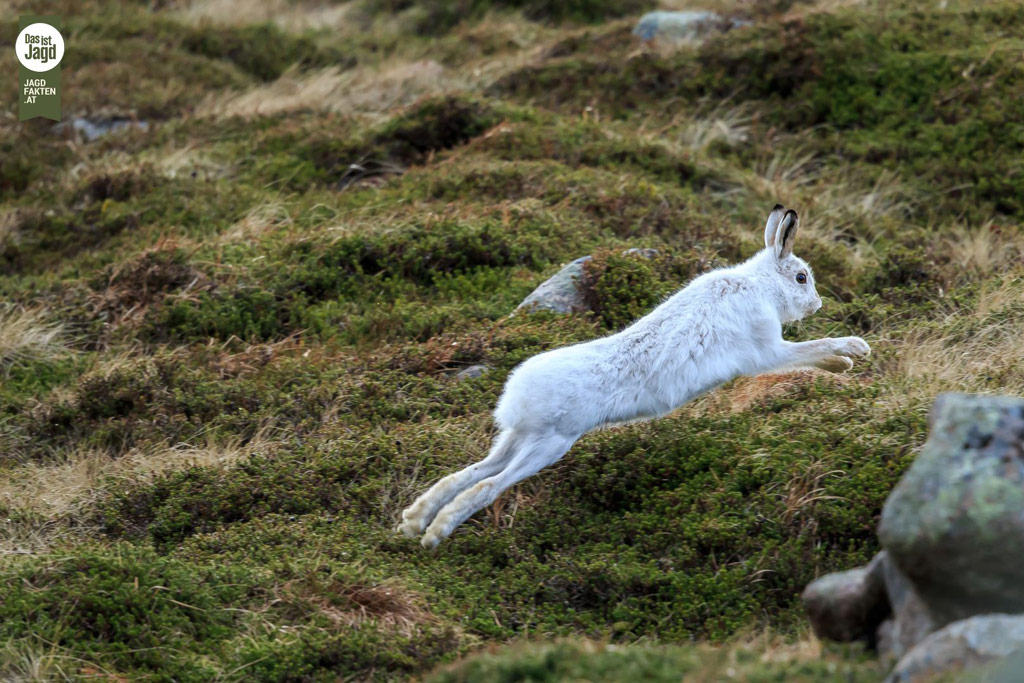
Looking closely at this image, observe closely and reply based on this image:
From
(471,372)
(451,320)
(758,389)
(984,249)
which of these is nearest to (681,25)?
(984,249)

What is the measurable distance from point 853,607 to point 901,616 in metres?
0.23

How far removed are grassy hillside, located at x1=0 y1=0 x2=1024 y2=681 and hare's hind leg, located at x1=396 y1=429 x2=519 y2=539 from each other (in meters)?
0.13

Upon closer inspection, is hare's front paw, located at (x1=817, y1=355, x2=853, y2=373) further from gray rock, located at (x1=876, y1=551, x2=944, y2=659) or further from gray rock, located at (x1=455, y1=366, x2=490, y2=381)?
gray rock, located at (x1=876, y1=551, x2=944, y2=659)

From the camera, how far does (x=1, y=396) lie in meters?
8.82

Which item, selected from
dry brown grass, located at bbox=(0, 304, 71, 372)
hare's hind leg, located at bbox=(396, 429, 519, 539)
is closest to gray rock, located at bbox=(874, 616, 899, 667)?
hare's hind leg, located at bbox=(396, 429, 519, 539)

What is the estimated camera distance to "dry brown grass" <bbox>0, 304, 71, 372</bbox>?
942 cm

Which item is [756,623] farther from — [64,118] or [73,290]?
[64,118]

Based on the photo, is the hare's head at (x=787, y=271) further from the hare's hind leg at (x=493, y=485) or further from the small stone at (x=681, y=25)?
the small stone at (x=681, y=25)

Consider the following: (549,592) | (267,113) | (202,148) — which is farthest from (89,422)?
Result: (267,113)

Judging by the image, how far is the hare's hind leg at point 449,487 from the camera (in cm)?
638

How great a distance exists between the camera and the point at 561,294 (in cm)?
920

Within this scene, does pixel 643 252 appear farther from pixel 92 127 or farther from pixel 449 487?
pixel 92 127

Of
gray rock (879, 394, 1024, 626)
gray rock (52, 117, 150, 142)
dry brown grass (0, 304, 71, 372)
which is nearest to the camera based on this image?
gray rock (879, 394, 1024, 626)

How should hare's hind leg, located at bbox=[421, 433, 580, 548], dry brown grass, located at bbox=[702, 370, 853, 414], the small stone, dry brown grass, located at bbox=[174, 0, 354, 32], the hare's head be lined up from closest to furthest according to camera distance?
hare's hind leg, located at bbox=[421, 433, 580, 548] < the hare's head < dry brown grass, located at bbox=[702, 370, 853, 414] < the small stone < dry brown grass, located at bbox=[174, 0, 354, 32]
